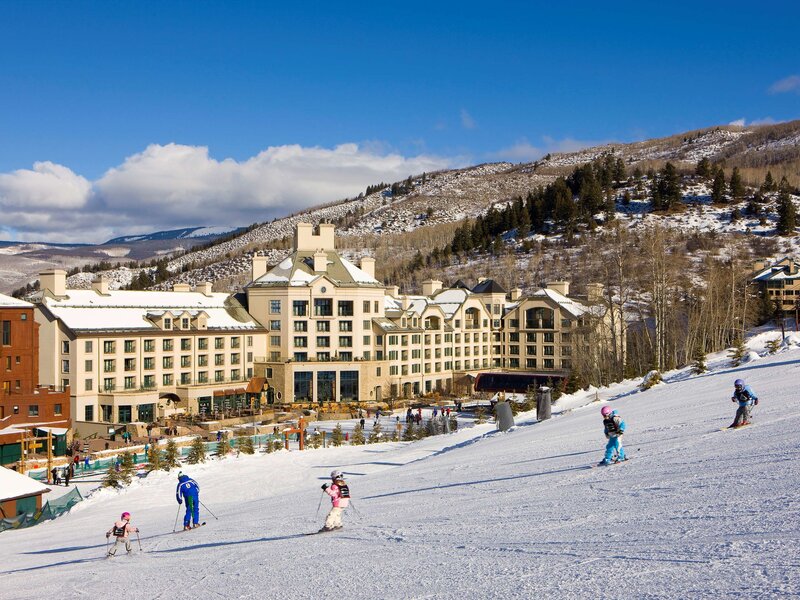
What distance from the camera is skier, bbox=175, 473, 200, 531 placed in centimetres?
1515

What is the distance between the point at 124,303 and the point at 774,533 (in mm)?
56540

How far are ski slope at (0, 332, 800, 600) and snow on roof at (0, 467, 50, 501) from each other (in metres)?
4.23

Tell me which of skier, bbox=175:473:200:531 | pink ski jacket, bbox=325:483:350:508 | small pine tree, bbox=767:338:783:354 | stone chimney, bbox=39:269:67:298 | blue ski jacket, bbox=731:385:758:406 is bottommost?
skier, bbox=175:473:200:531

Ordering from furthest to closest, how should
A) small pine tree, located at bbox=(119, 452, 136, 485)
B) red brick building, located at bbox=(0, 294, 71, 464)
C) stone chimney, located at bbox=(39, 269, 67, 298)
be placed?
stone chimney, located at bbox=(39, 269, 67, 298)
red brick building, located at bbox=(0, 294, 71, 464)
small pine tree, located at bbox=(119, 452, 136, 485)

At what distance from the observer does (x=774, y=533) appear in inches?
310

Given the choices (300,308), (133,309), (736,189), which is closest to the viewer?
(133,309)

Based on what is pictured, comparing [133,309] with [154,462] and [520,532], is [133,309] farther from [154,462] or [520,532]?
[520,532]

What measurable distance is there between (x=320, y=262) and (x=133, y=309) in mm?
16050

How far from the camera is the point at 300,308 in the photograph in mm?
65375

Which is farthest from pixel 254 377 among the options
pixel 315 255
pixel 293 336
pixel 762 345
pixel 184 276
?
pixel 184 276

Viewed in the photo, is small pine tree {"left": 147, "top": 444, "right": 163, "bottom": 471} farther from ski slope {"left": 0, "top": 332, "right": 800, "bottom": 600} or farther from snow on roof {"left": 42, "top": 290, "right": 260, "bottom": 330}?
snow on roof {"left": 42, "top": 290, "right": 260, "bottom": 330}

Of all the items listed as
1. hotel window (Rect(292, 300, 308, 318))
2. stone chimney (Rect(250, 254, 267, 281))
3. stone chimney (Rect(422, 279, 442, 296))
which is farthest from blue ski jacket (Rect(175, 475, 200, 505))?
stone chimney (Rect(422, 279, 442, 296))

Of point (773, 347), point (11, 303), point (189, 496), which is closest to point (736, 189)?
point (773, 347)

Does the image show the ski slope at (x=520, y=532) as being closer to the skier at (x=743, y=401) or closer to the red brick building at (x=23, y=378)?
the skier at (x=743, y=401)
